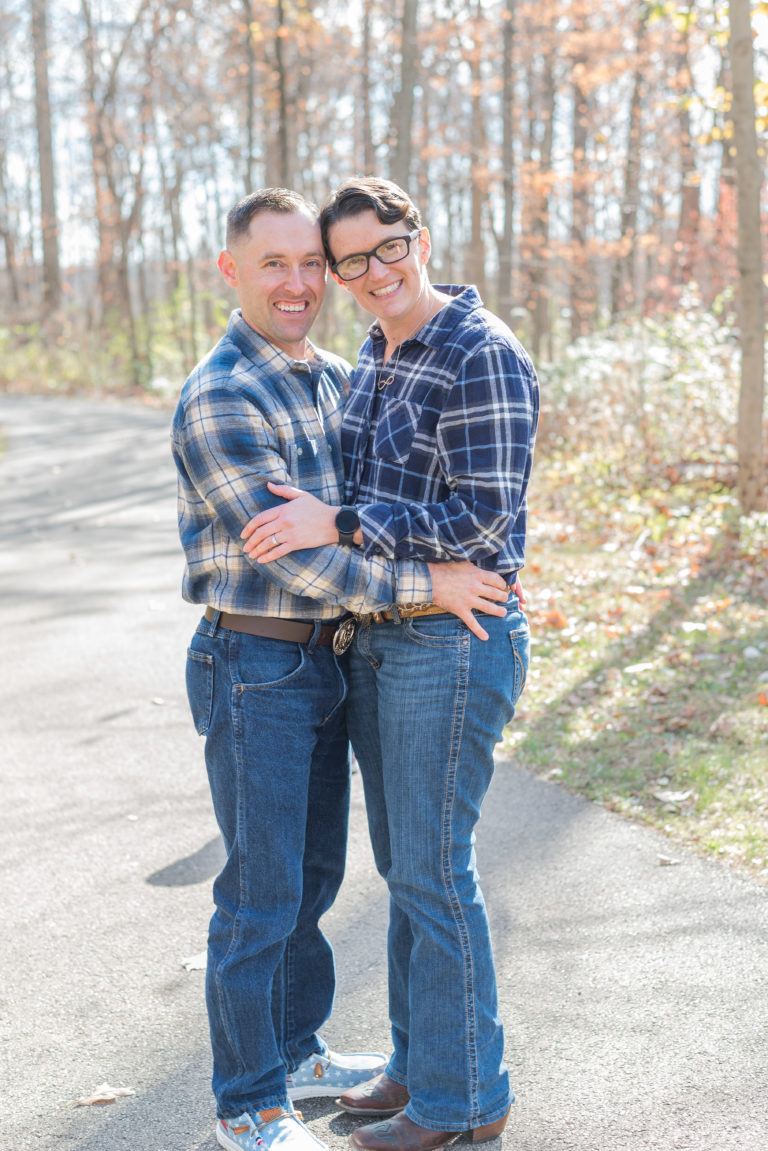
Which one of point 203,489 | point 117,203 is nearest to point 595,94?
point 117,203

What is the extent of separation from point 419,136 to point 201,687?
91.5 feet

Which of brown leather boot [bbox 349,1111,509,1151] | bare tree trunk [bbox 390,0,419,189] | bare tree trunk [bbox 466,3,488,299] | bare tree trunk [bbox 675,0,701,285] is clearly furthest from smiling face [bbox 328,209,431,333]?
bare tree trunk [bbox 466,3,488,299]

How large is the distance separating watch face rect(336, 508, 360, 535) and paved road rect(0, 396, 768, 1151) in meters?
1.49

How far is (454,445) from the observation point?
95.0 inches

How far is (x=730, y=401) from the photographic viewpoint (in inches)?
395

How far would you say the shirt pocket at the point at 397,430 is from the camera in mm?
2486

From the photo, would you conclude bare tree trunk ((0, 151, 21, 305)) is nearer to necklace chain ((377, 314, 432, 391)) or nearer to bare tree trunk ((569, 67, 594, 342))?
bare tree trunk ((569, 67, 594, 342))

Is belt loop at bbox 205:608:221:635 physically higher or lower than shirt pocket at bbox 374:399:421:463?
lower

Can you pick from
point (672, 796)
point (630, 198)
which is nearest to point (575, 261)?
point (630, 198)

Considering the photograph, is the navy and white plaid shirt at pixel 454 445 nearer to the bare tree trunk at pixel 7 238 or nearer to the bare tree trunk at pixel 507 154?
the bare tree trunk at pixel 507 154

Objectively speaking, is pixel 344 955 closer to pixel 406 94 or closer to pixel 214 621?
pixel 214 621

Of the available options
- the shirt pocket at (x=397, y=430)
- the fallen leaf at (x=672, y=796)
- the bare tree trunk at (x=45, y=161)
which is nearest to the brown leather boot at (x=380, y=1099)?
the shirt pocket at (x=397, y=430)

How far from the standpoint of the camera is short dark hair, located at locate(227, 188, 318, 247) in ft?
8.29

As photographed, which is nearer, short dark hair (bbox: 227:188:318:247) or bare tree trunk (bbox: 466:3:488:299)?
short dark hair (bbox: 227:188:318:247)
